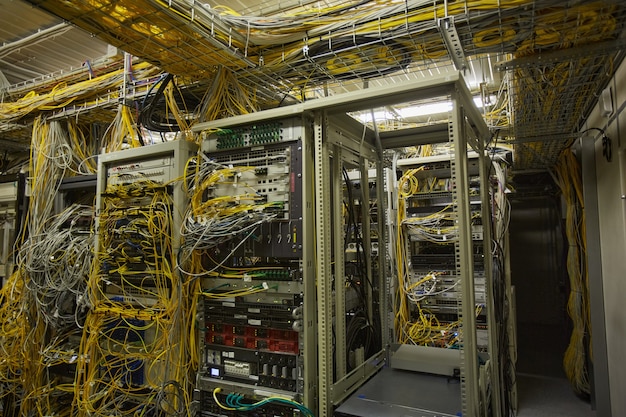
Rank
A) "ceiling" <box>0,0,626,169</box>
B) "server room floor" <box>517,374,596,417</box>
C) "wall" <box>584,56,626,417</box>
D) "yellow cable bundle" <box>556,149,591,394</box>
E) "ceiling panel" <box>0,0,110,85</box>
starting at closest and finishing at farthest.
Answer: "ceiling" <box>0,0,626,169</box> → "wall" <box>584,56,626,417</box> → "ceiling panel" <box>0,0,110,85</box> → "server room floor" <box>517,374,596,417</box> → "yellow cable bundle" <box>556,149,591,394</box>

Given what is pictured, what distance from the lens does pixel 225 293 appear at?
1.78 metres

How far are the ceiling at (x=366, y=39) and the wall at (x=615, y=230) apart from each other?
0.20 m

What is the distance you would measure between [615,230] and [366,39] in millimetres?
1940

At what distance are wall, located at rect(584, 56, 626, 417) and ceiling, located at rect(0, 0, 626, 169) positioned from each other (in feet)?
0.65

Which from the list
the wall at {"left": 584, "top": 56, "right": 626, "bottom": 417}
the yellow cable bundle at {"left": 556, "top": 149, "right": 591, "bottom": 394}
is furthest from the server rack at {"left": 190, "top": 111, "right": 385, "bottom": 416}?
the yellow cable bundle at {"left": 556, "top": 149, "right": 591, "bottom": 394}

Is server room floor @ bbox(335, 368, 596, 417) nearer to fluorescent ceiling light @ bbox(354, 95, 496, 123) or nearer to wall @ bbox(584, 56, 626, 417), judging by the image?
wall @ bbox(584, 56, 626, 417)

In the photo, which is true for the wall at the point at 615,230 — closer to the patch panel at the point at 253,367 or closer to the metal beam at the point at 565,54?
the metal beam at the point at 565,54

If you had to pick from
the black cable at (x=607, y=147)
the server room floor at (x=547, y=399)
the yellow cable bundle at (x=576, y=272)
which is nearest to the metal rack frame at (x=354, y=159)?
the black cable at (x=607, y=147)

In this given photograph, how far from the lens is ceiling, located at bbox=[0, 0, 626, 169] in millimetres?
1515

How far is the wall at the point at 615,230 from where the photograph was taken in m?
2.12

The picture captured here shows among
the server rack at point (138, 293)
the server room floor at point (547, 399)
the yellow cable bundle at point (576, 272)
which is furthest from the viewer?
the yellow cable bundle at point (576, 272)

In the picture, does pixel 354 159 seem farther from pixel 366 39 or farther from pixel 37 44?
pixel 37 44

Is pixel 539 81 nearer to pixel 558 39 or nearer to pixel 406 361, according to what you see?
pixel 558 39

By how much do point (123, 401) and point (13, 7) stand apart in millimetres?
2541
